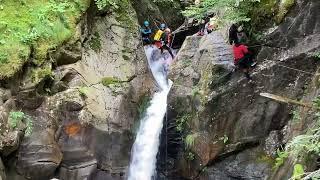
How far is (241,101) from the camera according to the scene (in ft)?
35.9

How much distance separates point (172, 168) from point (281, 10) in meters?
5.66

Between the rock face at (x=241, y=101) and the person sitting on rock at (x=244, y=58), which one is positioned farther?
the person sitting on rock at (x=244, y=58)

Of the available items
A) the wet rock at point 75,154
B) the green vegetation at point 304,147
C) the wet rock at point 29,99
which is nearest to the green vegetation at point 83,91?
the wet rock at point 75,154

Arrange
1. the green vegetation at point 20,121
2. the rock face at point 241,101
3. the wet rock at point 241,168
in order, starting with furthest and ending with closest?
the wet rock at point 241,168 → the rock face at point 241,101 → the green vegetation at point 20,121

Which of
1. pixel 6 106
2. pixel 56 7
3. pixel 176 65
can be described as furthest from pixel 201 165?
pixel 56 7

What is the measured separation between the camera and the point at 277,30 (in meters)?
10.5

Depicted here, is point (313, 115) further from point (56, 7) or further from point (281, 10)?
point (56, 7)

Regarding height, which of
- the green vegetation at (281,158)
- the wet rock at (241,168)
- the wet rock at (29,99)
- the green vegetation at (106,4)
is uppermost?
the green vegetation at (106,4)

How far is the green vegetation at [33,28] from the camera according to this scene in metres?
10.4

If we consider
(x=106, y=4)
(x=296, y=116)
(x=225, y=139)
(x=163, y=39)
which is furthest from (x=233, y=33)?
(x=163, y=39)

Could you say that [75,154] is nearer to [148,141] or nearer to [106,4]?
[148,141]

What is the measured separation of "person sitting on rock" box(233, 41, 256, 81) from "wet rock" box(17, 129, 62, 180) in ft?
17.6

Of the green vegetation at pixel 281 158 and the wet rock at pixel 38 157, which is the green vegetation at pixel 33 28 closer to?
the wet rock at pixel 38 157

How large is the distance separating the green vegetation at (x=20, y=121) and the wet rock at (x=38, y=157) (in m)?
0.33
